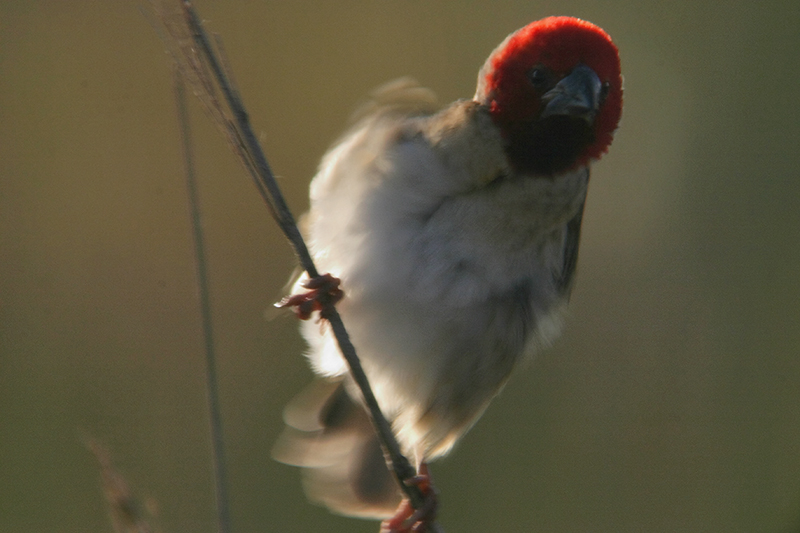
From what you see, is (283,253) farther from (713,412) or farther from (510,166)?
(713,412)

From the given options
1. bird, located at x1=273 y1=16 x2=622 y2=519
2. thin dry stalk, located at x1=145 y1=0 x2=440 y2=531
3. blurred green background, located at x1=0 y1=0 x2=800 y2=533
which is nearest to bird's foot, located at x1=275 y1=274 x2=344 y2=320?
bird, located at x1=273 y1=16 x2=622 y2=519

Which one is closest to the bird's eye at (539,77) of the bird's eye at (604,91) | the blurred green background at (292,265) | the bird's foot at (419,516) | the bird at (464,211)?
the bird at (464,211)

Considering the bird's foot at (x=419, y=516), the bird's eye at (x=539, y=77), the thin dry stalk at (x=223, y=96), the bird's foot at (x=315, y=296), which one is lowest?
the bird's foot at (x=419, y=516)

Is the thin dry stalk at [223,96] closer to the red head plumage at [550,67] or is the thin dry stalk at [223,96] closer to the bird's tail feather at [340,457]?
the red head plumage at [550,67]

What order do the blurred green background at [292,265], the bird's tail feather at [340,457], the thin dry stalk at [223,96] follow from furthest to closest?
the blurred green background at [292,265] < the bird's tail feather at [340,457] < the thin dry stalk at [223,96]

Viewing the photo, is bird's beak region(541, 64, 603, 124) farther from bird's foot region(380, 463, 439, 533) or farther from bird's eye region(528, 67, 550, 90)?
bird's foot region(380, 463, 439, 533)
